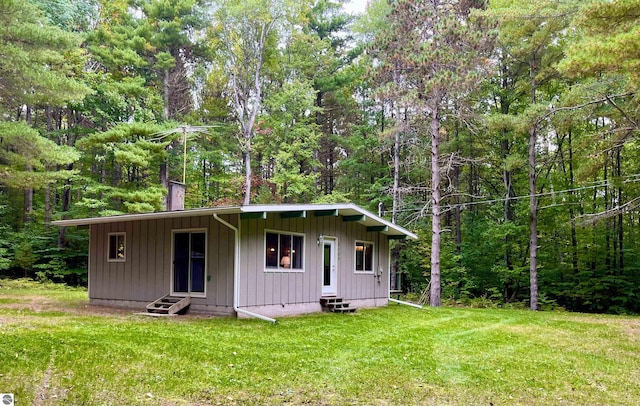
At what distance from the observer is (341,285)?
12047 millimetres

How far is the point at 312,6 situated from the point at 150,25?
296 inches

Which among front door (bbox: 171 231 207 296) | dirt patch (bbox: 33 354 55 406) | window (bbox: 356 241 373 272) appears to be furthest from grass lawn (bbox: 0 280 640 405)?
window (bbox: 356 241 373 272)

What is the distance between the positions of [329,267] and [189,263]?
3475 millimetres

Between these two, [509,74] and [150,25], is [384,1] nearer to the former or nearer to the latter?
[509,74]

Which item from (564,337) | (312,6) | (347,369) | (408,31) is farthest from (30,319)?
(312,6)

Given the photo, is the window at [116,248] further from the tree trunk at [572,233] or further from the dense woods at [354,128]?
the tree trunk at [572,233]

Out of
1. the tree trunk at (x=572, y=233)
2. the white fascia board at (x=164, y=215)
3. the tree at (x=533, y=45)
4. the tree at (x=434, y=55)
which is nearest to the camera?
the white fascia board at (x=164, y=215)

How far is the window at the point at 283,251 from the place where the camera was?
10117 mm

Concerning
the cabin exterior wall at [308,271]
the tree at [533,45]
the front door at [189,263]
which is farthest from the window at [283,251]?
the tree at [533,45]

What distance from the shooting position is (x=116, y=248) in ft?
36.8

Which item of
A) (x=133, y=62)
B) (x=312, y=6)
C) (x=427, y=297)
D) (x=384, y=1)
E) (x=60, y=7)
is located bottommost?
(x=427, y=297)

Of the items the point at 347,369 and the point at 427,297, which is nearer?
the point at 347,369

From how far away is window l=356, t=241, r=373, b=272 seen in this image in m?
12.9

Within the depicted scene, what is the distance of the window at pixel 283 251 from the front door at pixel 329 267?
39.0 inches
